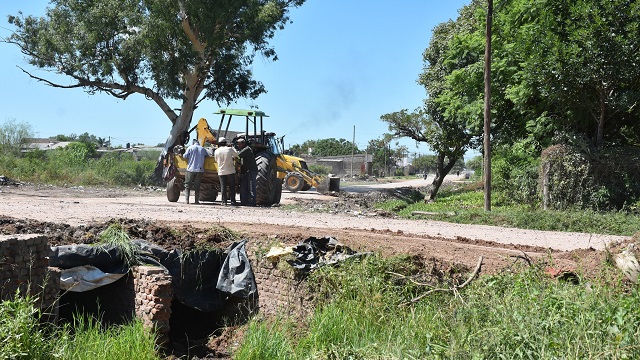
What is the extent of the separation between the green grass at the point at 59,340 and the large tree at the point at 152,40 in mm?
23361

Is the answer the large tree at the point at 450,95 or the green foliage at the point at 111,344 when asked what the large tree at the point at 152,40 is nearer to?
the large tree at the point at 450,95

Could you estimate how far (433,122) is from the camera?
105 feet

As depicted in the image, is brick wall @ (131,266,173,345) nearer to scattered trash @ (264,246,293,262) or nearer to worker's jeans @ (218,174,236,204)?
scattered trash @ (264,246,293,262)

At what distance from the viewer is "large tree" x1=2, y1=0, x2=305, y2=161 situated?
30.4 metres

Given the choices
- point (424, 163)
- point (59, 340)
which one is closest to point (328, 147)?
point (424, 163)

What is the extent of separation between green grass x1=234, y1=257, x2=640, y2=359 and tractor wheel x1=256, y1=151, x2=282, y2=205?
10103 mm

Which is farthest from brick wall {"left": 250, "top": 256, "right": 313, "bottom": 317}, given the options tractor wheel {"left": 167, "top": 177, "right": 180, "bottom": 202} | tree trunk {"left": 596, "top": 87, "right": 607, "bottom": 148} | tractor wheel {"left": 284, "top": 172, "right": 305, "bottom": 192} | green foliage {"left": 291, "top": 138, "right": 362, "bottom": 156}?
green foliage {"left": 291, "top": 138, "right": 362, "bottom": 156}

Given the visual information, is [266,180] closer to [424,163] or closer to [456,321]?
[456,321]

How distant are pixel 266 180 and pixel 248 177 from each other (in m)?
0.53

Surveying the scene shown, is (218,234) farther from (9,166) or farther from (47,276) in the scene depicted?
(9,166)

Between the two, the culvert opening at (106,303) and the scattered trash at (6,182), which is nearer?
the culvert opening at (106,303)

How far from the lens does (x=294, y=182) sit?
103ft

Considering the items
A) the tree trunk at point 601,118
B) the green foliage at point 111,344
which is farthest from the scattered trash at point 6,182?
the tree trunk at point 601,118

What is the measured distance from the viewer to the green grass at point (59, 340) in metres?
6.32
